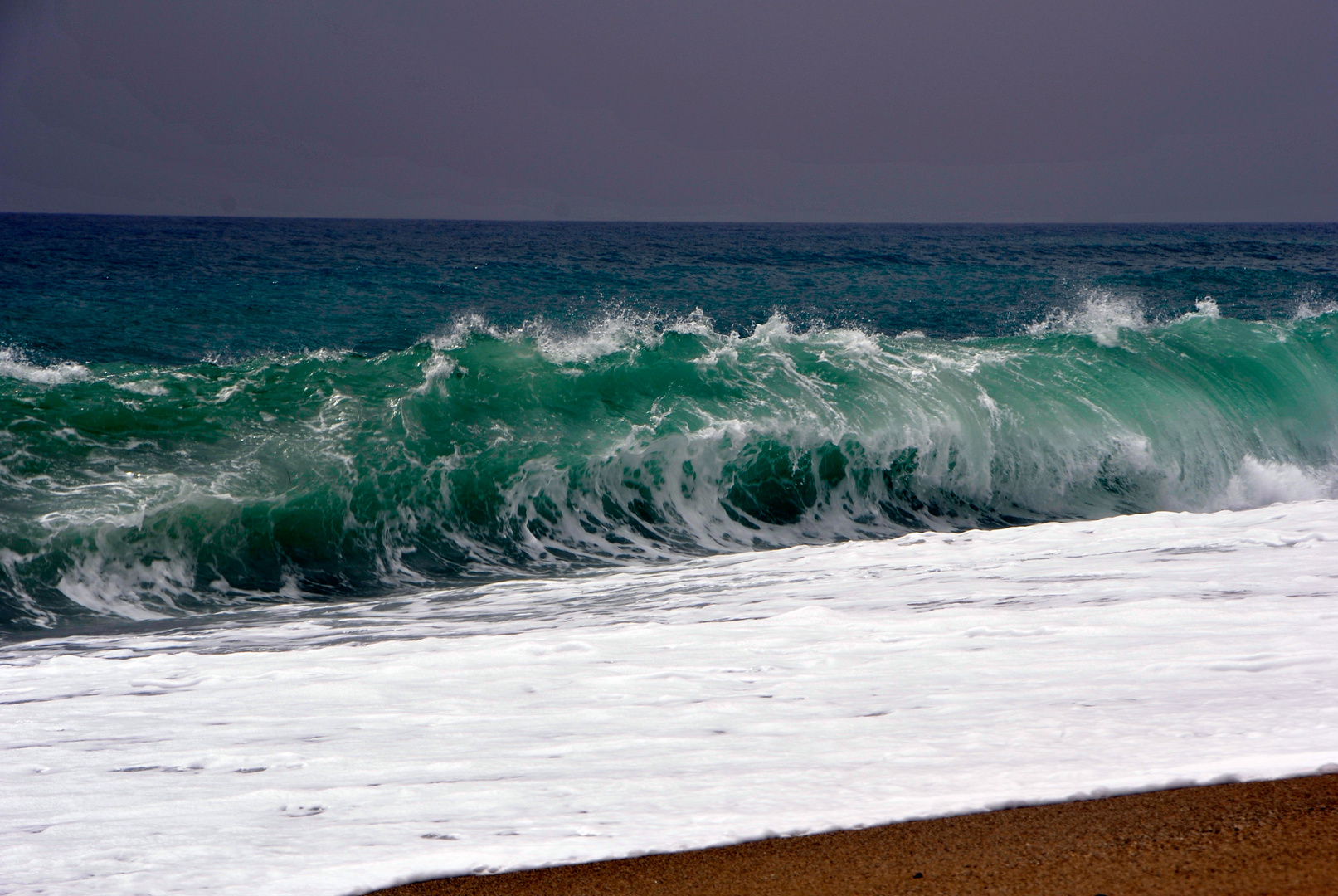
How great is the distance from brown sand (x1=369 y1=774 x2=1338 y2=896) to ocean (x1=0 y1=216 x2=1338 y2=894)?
0.26 feet

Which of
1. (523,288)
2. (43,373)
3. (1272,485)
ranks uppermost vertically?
(523,288)

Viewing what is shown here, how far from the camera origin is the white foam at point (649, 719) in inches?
88.7

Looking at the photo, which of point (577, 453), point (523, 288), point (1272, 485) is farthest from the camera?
point (523, 288)

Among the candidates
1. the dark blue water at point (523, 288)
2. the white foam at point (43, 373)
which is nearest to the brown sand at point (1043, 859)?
the white foam at point (43, 373)

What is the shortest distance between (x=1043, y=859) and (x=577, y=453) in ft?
21.4

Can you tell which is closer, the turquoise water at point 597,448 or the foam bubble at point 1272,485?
the turquoise water at point 597,448

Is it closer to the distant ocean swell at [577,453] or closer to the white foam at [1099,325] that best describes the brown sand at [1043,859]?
the distant ocean swell at [577,453]

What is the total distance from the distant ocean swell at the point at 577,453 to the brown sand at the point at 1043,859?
4626 mm

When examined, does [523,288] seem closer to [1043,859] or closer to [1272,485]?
[1272,485]

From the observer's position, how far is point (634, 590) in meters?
5.55

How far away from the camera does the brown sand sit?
6.18ft

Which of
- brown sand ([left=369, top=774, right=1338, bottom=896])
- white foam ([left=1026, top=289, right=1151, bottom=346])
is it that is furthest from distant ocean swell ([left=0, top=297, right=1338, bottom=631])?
brown sand ([left=369, top=774, right=1338, bottom=896])

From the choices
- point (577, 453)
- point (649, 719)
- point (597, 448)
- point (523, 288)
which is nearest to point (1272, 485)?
point (597, 448)

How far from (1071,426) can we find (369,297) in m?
17.8
